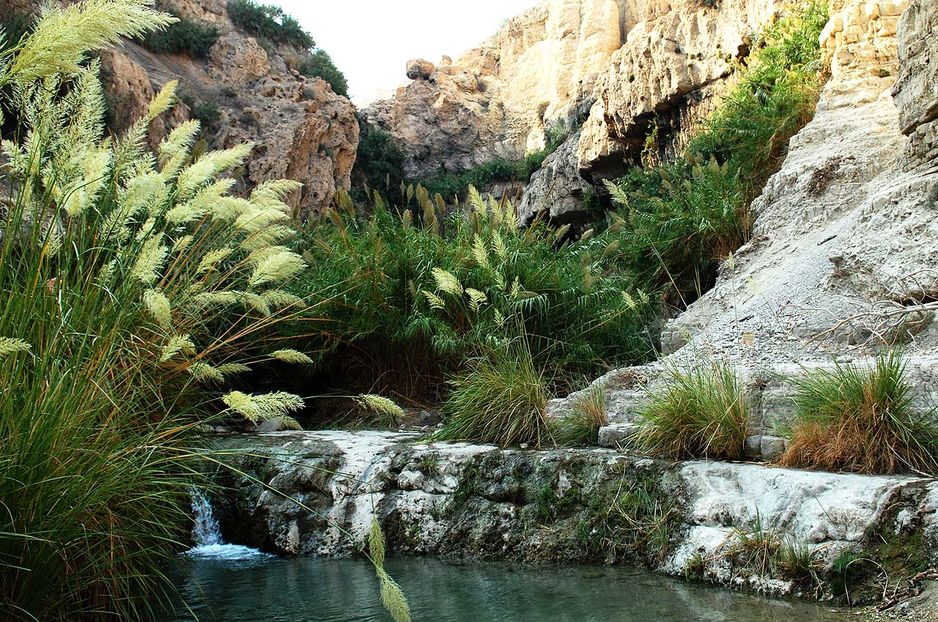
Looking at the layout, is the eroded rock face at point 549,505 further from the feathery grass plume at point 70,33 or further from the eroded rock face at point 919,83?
the eroded rock face at point 919,83

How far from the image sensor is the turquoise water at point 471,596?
9.75 ft

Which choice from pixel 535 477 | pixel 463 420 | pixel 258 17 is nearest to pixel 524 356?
pixel 463 420

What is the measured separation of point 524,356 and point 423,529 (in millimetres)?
1466

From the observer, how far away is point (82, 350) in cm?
244

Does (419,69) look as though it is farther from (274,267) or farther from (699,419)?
(274,267)

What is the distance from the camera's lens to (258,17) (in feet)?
82.6

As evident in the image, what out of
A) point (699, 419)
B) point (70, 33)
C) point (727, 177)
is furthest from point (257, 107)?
point (70, 33)

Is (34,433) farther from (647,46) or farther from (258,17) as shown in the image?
(258,17)

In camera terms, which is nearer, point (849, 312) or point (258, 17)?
point (849, 312)

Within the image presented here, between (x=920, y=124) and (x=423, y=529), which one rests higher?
(x=920, y=124)

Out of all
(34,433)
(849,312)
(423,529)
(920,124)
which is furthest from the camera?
(920,124)

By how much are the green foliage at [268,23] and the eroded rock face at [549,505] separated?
23.2m

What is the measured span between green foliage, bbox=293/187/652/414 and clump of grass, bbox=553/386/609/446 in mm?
816

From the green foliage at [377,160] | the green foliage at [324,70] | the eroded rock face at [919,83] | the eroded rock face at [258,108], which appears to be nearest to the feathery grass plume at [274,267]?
the eroded rock face at [919,83]
